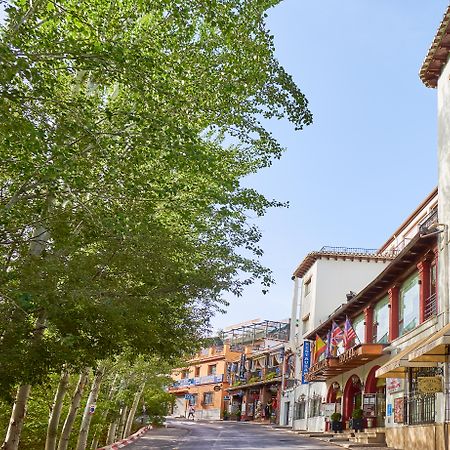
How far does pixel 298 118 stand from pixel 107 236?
4315 millimetres

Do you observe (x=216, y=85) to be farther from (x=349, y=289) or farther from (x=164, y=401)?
(x=164, y=401)

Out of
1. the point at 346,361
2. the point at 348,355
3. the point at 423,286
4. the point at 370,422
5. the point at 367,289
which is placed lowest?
the point at 370,422

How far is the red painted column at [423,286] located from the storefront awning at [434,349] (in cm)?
351

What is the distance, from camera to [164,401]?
47188mm

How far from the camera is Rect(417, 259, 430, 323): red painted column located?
23.0m

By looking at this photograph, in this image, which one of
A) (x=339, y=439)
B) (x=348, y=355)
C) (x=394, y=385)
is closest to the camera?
(x=394, y=385)

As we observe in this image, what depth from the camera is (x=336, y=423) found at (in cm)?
3322

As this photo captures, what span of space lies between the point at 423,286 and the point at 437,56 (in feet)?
29.0

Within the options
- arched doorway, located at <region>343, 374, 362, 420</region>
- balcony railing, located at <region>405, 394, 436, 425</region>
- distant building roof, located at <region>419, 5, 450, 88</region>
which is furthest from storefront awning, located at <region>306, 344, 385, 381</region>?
distant building roof, located at <region>419, 5, 450, 88</region>

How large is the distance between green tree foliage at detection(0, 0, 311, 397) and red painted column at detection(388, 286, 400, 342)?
1537cm

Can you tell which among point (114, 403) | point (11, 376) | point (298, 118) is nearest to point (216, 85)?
point (298, 118)

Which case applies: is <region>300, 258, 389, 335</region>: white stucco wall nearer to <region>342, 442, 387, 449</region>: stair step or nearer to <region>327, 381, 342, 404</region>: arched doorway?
<region>327, 381, 342, 404</region>: arched doorway

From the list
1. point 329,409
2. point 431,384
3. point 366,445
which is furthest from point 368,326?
point 431,384

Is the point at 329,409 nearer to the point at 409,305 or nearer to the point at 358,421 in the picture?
the point at 358,421
